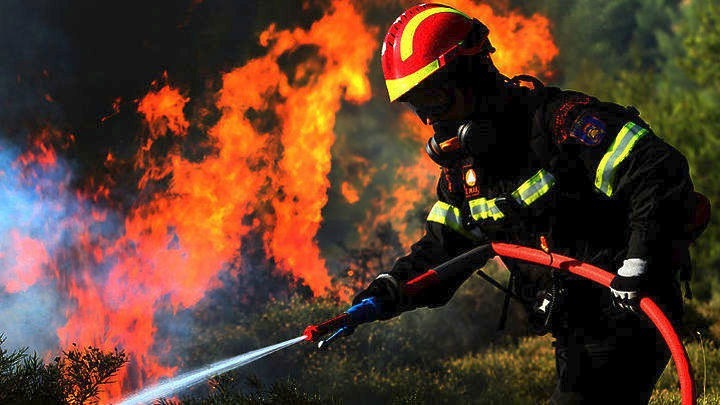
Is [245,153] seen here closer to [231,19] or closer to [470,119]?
[231,19]

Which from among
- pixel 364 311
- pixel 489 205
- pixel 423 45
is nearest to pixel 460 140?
pixel 489 205

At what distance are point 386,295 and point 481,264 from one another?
46cm

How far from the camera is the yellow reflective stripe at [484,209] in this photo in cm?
371

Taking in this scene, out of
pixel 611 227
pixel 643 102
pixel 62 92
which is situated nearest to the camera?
pixel 611 227

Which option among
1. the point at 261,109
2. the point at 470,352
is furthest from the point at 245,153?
the point at 470,352

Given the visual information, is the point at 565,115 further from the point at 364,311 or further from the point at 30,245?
the point at 30,245

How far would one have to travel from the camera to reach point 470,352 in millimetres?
8852

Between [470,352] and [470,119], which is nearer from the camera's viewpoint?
[470,119]

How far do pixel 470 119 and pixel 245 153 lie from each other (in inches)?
178

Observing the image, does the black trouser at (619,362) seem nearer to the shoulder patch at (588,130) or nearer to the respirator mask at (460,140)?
the shoulder patch at (588,130)

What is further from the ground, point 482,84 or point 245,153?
point 245,153

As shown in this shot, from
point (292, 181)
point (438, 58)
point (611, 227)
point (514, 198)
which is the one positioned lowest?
point (611, 227)

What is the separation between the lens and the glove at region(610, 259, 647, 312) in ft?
10.4

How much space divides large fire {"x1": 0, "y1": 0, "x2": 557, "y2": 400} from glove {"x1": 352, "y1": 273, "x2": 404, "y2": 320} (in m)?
3.08
